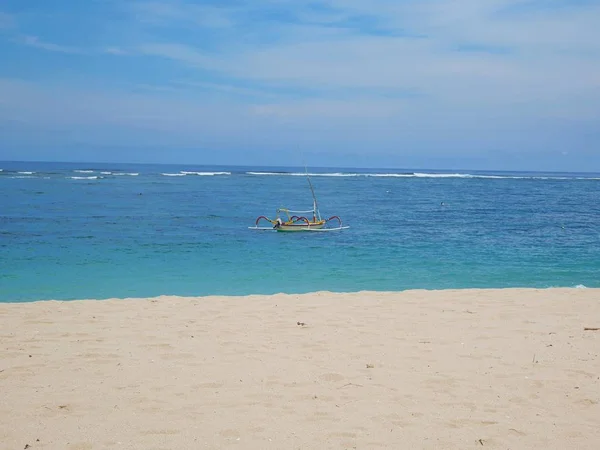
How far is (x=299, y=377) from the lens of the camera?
5.52 m

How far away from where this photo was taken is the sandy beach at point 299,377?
4266 mm

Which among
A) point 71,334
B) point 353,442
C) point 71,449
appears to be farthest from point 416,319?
point 71,449

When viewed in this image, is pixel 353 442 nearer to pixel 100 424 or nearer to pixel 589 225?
pixel 100 424

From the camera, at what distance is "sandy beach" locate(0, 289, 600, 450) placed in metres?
4.27

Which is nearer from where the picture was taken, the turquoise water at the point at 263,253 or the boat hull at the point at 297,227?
the turquoise water at the point at 263,253

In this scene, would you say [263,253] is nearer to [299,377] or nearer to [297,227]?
[297,227]

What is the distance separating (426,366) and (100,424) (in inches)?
129

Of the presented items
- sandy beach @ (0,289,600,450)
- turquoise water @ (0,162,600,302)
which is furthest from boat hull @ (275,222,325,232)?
sandy beach @ (0,289,600,450)

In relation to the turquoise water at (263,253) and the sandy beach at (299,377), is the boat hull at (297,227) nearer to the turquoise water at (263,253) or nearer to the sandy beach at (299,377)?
the turquoise water at (263,253)

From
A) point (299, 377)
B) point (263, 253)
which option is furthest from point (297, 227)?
point (299, 377)

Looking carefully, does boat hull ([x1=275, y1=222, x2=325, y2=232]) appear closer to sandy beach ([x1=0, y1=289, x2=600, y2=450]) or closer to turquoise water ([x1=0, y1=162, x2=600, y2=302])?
turquoise water ([x1=0, y1=162, x2=600, y2=302])

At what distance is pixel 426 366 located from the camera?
5.89 m

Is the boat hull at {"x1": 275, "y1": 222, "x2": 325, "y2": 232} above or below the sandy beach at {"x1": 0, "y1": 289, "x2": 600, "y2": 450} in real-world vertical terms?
below

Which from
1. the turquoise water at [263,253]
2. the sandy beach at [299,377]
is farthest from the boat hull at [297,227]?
the sandy beach at [299,377]
